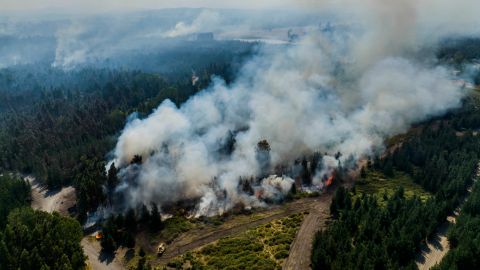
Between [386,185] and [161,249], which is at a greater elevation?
[386,185]

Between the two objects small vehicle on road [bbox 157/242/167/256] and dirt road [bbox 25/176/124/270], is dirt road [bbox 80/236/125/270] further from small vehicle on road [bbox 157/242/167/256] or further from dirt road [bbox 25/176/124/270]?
small vehicle on road [bbox 157/242/167/256]

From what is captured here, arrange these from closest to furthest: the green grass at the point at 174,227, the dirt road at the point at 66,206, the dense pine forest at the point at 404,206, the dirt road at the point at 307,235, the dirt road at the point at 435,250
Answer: the dense pine forest at the point at 404,206 → the dirt road at the point at 435,250 → the dirt road at the point at 307,235 → the dirt road at the point at 66,206 → the green grass at the point at 174,227

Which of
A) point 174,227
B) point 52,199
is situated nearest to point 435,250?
point 174,227

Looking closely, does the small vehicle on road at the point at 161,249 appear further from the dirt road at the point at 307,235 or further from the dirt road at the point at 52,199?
the dirt road at the point at 52,199

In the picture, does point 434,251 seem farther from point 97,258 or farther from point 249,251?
point 97,258

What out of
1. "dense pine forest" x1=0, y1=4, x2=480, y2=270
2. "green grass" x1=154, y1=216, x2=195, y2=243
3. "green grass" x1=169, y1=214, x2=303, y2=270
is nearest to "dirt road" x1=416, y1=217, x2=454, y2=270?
"dense pine forest" x1=0, y1=4, x2=480, y2=270

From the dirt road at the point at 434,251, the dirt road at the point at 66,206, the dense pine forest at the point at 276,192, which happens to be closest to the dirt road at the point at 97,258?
the dirt road at the point at 66,206
